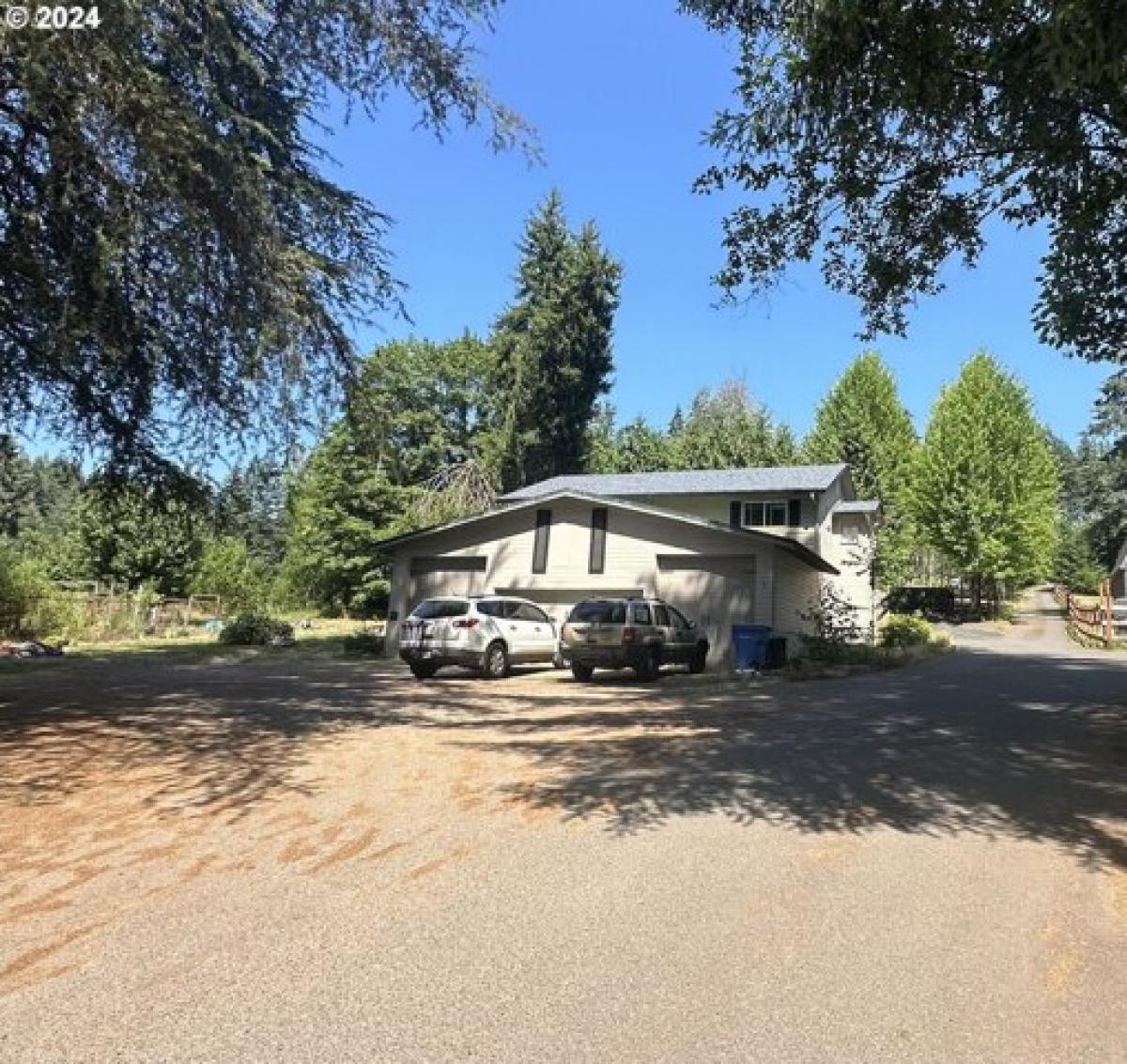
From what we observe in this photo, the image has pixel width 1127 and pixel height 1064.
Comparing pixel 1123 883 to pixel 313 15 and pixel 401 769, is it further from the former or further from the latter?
pixel 313 15

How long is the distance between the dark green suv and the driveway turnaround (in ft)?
26.8

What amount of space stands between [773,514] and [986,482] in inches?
879

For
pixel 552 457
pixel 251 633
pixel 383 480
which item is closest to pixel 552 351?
pixel 552 457

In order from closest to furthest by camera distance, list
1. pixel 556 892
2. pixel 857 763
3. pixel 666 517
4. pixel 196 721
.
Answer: pixel 556 892 < pixel 857 763 < pixel 196 721 < pixel 666 517

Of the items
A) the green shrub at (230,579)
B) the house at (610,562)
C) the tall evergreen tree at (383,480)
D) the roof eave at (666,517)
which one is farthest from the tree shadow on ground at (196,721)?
the green shrub at (230,579)

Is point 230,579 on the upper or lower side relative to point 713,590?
upper

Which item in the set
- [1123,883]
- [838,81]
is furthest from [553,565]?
[1123,883]

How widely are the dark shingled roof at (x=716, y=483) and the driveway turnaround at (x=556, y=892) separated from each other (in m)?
21.3

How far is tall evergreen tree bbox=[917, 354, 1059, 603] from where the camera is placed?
48438 mm

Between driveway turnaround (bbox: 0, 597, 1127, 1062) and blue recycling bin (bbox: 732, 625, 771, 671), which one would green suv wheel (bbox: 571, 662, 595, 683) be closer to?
blue recycling bin (bbox: 732, 625, 771, 671)

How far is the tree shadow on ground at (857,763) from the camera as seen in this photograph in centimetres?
682

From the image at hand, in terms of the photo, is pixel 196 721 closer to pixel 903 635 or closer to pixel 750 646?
pixel 750 646

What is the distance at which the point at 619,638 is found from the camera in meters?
18.9

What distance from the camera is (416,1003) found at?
12.1 feet
